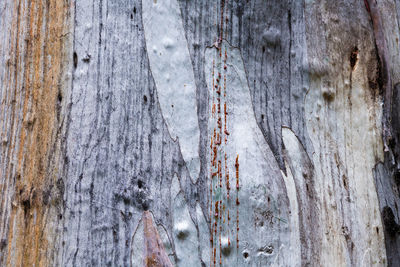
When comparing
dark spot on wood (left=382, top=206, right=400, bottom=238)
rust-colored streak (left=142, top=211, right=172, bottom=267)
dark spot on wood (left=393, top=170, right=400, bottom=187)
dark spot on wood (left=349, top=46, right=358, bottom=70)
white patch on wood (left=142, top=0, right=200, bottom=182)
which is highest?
dark spot on wood (left=349, top=46, right=358, bottom=70)

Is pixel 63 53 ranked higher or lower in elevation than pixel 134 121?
higher

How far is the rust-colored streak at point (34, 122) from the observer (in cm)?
85

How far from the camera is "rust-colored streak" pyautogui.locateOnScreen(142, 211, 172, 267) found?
0.81 metres

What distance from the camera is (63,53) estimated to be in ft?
2.89

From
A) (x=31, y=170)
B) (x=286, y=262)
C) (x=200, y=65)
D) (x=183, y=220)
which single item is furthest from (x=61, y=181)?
(x=286, y=262)

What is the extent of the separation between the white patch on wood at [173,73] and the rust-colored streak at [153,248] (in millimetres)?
116

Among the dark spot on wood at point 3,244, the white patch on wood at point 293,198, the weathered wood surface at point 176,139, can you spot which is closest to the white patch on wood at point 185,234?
the weathered wood surface at point 176,139

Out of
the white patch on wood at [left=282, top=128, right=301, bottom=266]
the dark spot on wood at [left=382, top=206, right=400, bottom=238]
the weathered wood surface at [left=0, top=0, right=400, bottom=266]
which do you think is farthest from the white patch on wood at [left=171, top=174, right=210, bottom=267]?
the dark spot on wood at [left=382, top=206, right=400, bottom=238]

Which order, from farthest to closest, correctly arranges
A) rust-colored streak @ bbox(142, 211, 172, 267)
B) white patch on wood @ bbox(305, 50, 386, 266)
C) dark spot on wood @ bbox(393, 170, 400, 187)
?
dark spot on wood @ bbox(393, 170, 400, 187)
white patch on wood @ bbox(305, 50, 386, 266)
rust-colored streak @ bbox(142, 211, 172, 267)

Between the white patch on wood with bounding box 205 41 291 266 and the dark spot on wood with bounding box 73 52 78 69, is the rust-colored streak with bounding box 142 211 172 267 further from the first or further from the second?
the dark spot on wood with bounding box 73 52 78 69

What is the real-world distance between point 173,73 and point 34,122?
28cm

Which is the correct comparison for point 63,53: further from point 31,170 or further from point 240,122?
point 240,122

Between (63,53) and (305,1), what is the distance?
1.74 feet

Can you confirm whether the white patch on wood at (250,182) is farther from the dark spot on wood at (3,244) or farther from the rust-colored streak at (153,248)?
the dark spot on wood at (3,244)
